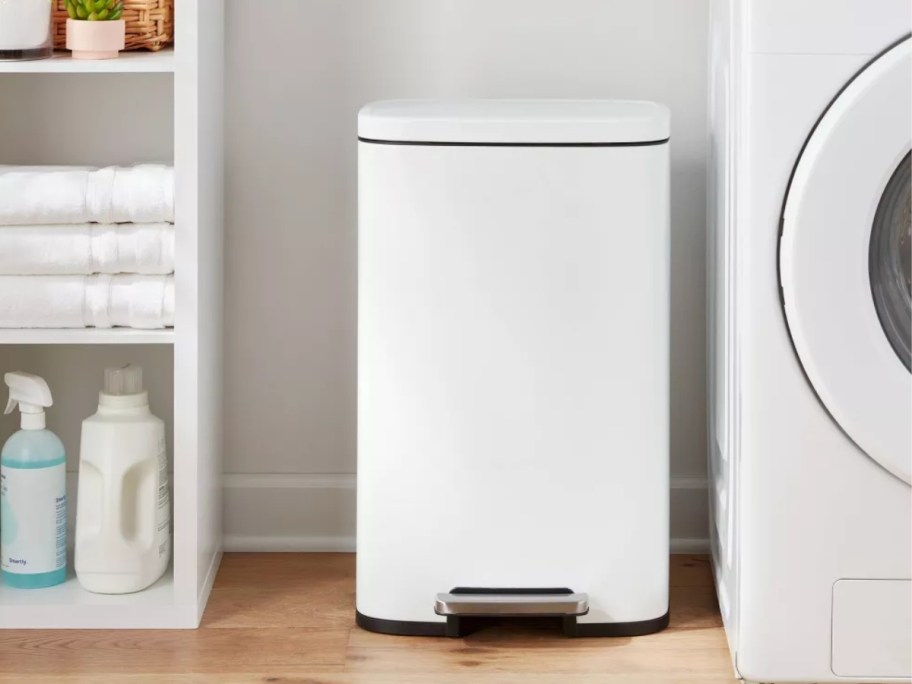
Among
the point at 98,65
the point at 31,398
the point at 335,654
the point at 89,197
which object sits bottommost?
the point at 335,654

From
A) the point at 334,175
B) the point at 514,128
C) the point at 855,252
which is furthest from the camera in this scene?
the point at 334,175

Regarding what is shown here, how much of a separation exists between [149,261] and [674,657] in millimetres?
744

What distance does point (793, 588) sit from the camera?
118 cm

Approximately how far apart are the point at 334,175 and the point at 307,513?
47 centimetres

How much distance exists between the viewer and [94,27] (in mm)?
1312

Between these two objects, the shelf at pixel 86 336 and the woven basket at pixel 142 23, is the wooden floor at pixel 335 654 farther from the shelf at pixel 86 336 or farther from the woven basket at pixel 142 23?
the woven basket at pixel 142 23

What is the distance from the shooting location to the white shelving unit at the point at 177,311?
131 centimetres

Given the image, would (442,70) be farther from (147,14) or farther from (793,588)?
(793,588)

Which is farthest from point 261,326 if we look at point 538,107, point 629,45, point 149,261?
point 629,45

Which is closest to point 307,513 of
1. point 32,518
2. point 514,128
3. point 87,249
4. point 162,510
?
point 162,510

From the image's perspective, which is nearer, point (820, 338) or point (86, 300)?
point (820, 338)

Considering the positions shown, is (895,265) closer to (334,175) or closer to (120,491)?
(334,175)

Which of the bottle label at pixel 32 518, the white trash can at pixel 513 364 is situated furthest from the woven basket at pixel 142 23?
the bottle label at pixel 32 518

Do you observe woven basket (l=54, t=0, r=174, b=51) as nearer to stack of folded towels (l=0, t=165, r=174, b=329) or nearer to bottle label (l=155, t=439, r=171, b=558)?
stack of folded towels (l=0, t=165, r=174, b=329)
